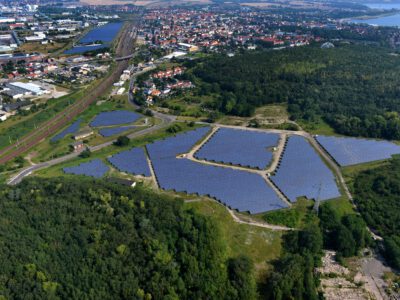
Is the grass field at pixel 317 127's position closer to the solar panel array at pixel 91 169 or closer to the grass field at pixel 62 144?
the grass field at pixel 62 144

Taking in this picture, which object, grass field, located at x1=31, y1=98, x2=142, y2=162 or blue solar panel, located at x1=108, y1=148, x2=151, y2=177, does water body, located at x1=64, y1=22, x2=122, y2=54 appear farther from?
blue solar panel, located at x1=108, y1=148, x2=151, y2=177

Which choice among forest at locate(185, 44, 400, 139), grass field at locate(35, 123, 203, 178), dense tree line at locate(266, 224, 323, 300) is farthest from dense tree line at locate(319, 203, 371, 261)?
grass field at locate(35, 123, 203, 178)

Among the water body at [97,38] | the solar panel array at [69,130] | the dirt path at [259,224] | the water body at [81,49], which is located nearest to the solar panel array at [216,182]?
the dirt path at [259,224]

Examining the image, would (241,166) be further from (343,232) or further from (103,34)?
(103,34)

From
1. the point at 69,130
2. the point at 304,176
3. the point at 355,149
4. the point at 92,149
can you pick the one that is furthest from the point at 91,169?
the point at 355,149

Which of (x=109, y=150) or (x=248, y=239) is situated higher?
(x=109, y=150)

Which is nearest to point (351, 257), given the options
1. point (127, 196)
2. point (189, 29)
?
point (127, 196)
